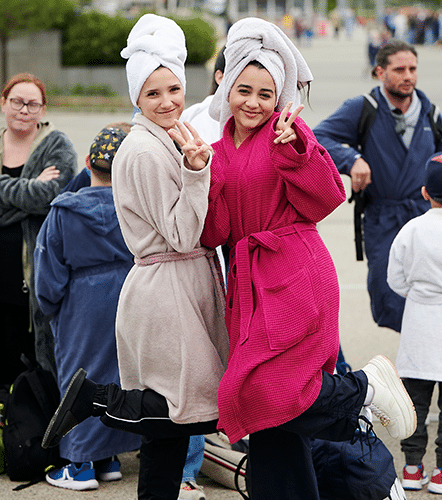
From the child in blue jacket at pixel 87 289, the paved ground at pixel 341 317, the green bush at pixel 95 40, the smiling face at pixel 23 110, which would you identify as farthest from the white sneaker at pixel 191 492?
the green bush at pixel 95 40

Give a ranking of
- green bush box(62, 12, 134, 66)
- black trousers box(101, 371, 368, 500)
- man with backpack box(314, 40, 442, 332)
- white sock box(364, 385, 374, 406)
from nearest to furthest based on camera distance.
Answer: black trousers box(101, 371, 368, 500), white sock box(364, 385, 374, 406), man with backpack box(314, 40, 442, 332), green bush box(62, 12, 134, 66)

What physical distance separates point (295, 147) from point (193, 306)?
0.67 m

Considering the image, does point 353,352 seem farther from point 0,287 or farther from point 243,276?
point 243,276

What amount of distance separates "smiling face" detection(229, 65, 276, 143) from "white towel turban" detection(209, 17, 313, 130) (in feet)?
0.08

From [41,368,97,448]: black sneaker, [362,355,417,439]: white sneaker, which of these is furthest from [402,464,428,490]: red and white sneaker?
[41,368,97,448]: black sneaker

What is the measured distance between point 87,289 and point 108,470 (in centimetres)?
89

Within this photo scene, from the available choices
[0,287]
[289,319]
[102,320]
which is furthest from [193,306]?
[0,287]

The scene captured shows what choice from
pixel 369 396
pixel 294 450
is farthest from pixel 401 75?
pixel 294 450

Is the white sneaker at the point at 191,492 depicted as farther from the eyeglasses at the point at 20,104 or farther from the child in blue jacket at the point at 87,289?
the eyeglasses at the point at 20,104

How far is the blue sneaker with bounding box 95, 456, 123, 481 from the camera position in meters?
3.86

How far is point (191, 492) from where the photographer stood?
11.6 feet

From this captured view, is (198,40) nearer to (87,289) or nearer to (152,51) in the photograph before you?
(87,289)

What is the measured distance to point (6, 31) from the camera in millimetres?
19938

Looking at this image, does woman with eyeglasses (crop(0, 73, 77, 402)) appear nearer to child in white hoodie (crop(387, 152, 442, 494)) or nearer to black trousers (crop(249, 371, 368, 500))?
black trousers (crop(249, 371, 368, 500))
